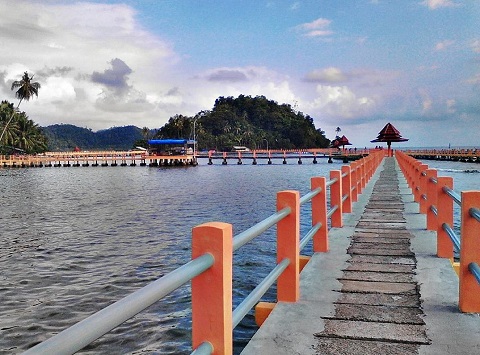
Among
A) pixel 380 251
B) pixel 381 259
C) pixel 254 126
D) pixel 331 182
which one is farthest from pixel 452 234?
pixel 254 126

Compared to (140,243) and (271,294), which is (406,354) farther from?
(140,243)

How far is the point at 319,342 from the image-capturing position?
3.76 meters

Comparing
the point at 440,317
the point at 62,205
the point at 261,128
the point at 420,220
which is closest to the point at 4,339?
the point at 440,317

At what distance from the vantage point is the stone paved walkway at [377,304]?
3723 millimetres

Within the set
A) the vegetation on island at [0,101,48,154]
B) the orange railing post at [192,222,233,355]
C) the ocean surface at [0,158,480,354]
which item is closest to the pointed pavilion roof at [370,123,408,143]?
the ocean surface at [0,158,480,354]

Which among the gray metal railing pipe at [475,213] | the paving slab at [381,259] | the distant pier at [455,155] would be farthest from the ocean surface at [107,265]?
the distant pier at [455,155]

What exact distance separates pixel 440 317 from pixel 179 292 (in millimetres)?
6848

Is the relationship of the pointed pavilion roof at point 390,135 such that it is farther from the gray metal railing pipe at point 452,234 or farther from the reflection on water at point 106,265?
the gray metal railing pipe at point 452,234

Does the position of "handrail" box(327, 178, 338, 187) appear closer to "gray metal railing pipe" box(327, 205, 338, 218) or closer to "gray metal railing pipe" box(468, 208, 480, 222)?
"gray metal railing pipe" box(327, 205, 338, 218)

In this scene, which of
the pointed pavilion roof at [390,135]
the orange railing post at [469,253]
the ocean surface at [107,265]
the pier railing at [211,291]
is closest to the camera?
the pier railing at [211,291]

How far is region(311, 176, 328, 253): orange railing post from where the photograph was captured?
6688mm

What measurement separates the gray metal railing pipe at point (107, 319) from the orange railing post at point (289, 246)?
255 cm

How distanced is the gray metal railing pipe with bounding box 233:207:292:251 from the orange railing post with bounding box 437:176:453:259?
9.51ft

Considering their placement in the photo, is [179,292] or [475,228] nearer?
[475,228]
